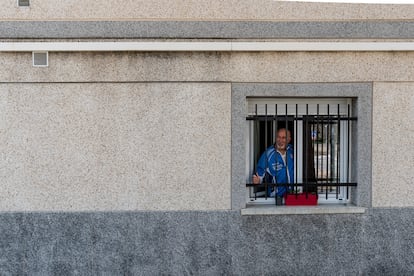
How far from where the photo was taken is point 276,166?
20.4ft

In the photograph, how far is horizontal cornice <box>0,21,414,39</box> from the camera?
5.80 m

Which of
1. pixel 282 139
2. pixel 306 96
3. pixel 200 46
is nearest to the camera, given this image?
pixel 200 46

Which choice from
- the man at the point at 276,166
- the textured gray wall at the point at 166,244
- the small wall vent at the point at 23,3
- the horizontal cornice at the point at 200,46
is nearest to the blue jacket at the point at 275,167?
the man at the point at 276,166

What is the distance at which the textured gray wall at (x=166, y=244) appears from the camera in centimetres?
588

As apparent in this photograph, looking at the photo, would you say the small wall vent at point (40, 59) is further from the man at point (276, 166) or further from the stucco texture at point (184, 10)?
the man at point (276, 166)

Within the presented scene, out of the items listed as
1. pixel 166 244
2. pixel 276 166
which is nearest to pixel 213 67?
pixel 276 166

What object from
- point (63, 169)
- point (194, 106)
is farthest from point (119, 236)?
point (194, 106)

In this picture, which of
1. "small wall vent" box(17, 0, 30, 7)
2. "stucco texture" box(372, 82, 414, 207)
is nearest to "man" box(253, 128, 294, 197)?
"stucco texture" box(372, 82, 414, 207)

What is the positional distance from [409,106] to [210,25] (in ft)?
7.76

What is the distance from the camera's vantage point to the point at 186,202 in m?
5.93

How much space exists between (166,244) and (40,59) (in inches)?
94.7

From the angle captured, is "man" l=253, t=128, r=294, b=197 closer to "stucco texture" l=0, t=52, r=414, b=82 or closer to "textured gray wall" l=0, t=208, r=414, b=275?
"textured gray wall" l=0, t=208, r=414, b=275

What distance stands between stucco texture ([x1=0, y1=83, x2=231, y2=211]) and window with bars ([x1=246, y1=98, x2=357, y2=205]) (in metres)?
0.47

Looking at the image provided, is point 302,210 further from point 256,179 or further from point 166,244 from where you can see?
point 166,244
